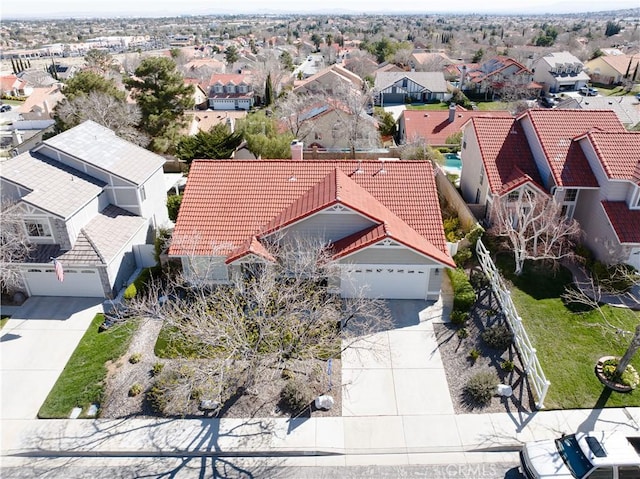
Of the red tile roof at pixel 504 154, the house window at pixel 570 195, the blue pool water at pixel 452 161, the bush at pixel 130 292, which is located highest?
the red tile roof at pixel 504 154

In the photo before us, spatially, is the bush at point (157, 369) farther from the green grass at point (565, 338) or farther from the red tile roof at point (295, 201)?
the green grass at point (565, 338)

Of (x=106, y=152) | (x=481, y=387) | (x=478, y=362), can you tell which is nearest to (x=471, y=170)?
(x=478, y=362)

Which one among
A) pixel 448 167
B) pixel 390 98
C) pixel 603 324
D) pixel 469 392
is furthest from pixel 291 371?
pixel 390 98

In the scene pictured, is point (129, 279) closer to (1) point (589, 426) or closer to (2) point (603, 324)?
(1) point (589, 426)

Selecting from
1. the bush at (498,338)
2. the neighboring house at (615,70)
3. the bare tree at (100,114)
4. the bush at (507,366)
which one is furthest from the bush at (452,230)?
the neighboring house at (615,70)

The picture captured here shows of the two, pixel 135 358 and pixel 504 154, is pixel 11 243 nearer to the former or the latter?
pixel 135 358
